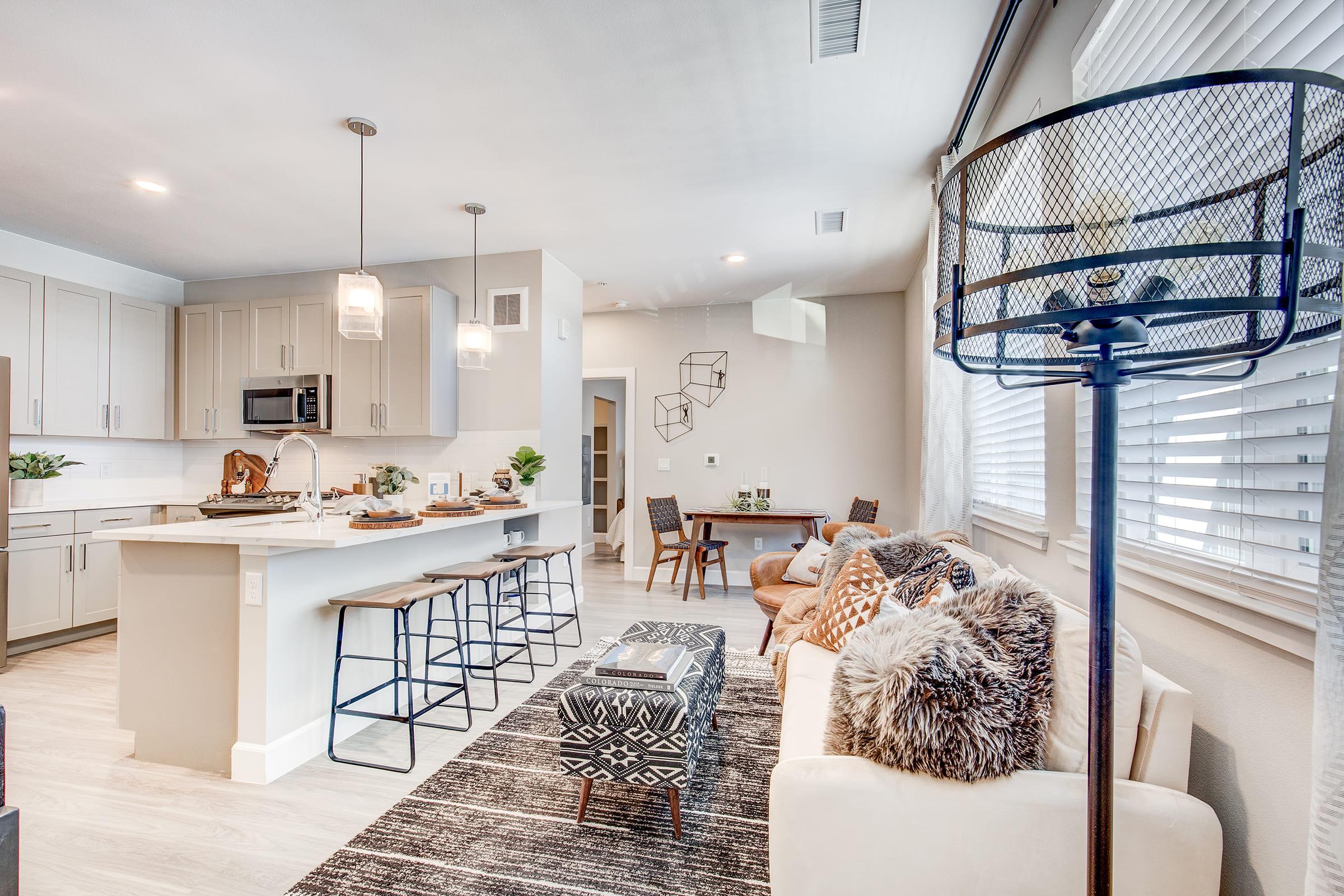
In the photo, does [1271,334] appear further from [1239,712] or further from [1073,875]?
[1073,875]

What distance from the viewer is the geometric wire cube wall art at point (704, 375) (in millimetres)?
6199

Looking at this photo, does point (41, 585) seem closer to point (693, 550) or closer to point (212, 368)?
point (212, 368)

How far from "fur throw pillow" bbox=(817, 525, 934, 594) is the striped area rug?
2.48ft

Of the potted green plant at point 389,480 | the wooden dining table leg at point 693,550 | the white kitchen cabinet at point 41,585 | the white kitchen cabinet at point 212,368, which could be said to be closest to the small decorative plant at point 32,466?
the white kitchen cabinet at point 41,585

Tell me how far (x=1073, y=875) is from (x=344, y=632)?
265 cm

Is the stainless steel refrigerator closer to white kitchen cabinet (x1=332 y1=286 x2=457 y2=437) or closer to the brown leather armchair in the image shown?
white kitchen cabinet (x1=332 y1=286 x2=457 y2=437)

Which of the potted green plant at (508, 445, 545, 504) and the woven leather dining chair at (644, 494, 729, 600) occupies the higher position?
the potted green plant at (508, 445, 545, 504)

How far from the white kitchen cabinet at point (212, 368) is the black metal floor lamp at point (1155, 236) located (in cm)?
566

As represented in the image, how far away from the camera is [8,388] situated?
3637 mm

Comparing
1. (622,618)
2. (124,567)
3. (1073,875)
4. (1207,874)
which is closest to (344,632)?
(124,567)

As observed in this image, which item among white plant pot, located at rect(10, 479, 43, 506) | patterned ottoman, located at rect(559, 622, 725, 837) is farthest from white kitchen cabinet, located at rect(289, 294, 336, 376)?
patterned ottoman, located at rect(559, 622, 725, 837)

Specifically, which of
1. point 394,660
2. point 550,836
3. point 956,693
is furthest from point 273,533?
point 956,693

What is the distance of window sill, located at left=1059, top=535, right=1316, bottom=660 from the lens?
966mm

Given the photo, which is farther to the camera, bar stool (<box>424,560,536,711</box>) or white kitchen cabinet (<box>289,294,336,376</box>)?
white kitchen cabinet (<box>289,294,336,376</box>)
